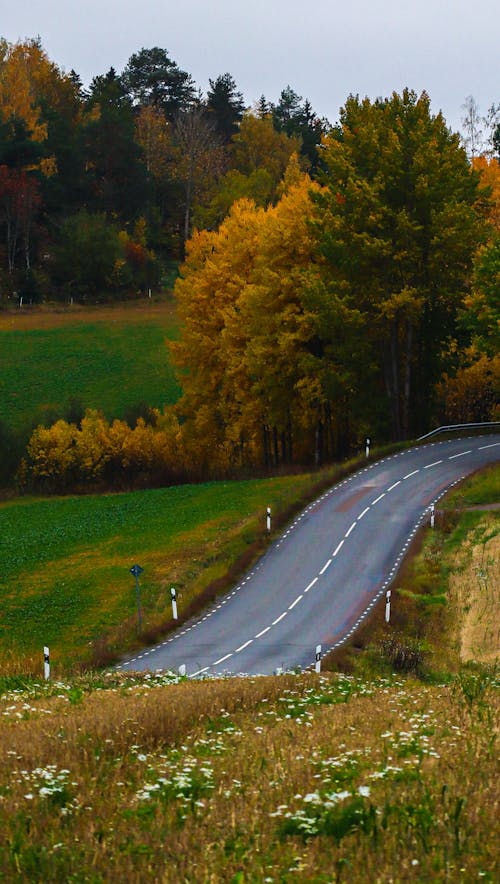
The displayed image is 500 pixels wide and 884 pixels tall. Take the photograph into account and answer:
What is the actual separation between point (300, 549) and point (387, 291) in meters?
22.5

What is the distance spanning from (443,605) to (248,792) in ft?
80.3

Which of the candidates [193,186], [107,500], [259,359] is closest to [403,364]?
[259,359]

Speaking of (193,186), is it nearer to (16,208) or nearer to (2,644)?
(16,208)

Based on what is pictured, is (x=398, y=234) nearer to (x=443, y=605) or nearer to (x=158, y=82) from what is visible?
(x=443, y=605)

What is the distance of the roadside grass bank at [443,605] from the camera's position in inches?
1098

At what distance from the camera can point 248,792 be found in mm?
10078

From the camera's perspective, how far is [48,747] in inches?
485

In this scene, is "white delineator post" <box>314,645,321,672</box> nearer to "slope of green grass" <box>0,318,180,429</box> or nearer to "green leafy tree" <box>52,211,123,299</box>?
"slope of green grass" <box>0,318,180,429</box>

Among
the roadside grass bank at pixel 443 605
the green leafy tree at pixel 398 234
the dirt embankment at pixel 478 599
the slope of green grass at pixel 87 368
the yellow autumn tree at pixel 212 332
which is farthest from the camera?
the slope of green grass at pixel 87 368

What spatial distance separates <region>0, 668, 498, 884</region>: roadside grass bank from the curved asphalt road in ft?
45.1

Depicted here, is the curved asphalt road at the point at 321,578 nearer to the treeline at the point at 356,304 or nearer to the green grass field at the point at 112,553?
the green grass field at the point at 112,553

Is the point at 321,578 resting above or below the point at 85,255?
below

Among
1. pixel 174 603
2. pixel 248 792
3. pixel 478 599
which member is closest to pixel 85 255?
pixel 174 603

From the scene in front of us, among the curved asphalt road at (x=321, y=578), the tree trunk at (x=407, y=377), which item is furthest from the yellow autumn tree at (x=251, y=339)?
the curved asphalt road at (x=321, y=578)
